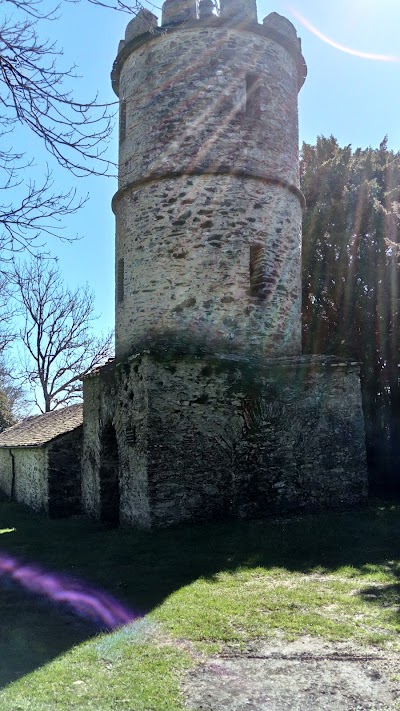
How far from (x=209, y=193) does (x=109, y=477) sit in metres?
6.42

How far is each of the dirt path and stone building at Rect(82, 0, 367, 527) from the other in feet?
16.8

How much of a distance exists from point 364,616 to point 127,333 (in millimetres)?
7649

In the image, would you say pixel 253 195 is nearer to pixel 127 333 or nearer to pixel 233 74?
pixel 233 74

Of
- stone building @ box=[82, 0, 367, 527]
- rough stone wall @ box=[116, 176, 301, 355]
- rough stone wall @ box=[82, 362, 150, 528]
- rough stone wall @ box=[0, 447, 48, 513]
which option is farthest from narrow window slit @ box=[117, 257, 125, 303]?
rough stone wall @ box=[0, 447, 48, 513]

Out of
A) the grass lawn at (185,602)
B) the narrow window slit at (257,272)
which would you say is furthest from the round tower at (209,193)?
the grass lawn at (185,602)

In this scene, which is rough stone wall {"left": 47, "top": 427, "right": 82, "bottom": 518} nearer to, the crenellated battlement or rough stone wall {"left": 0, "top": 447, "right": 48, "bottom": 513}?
rough stone wall {"left": 0, "top": 447, "right": 48, "bottom": 513}

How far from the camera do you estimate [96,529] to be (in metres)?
11.9

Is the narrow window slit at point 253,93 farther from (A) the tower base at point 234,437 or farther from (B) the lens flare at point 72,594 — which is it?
(B) the lens flare at point 72,594

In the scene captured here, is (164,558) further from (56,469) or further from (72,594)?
(56,469)

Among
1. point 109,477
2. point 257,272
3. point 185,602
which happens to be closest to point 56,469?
point 109,477

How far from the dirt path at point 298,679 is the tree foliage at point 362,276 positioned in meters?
10.2

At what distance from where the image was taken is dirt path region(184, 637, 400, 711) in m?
4.24

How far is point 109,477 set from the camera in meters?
13.0

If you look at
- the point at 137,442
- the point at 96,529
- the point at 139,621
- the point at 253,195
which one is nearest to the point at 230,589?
the point at 139,621
